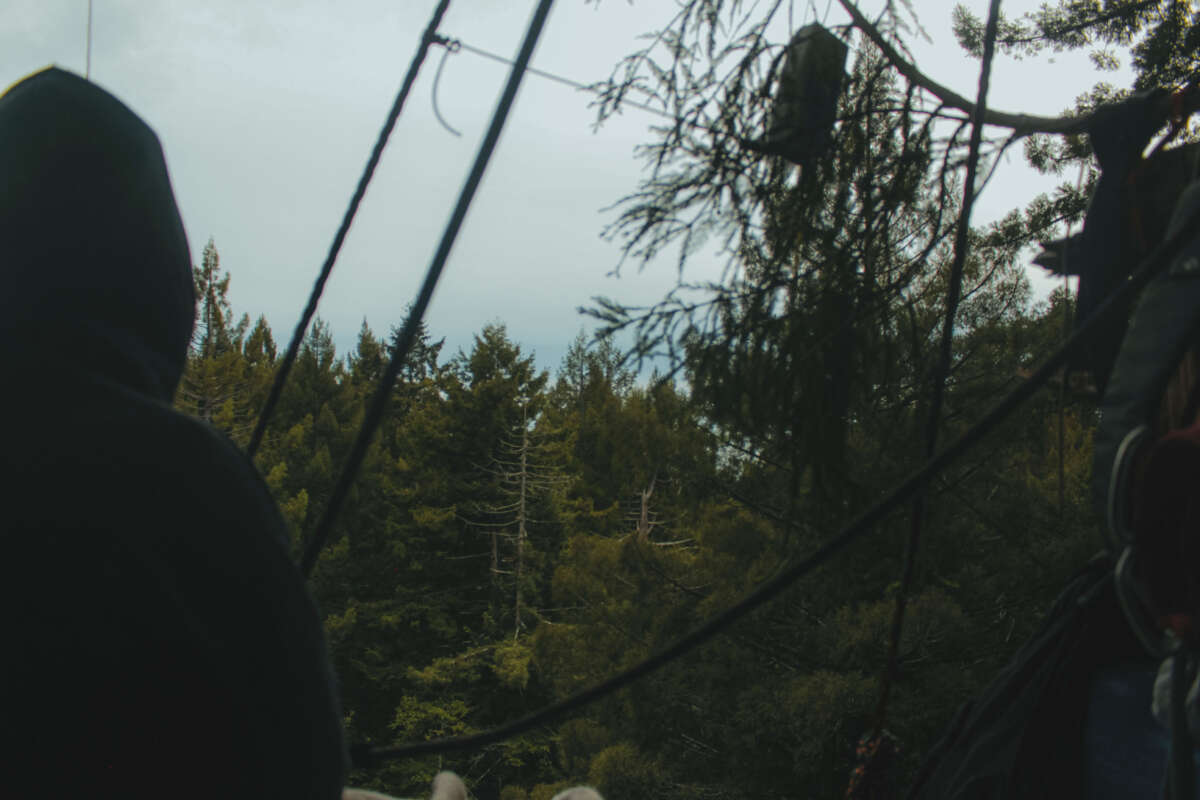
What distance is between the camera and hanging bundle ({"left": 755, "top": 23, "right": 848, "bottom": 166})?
219cm

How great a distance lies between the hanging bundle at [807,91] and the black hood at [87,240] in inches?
64.5

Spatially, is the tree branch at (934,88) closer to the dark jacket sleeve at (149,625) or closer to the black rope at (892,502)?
the black rope at (892,502)

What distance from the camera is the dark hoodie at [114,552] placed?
0.69 meters

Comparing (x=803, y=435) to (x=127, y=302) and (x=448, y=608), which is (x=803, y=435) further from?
(x=448, y=608)

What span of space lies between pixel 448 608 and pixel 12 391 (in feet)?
79.2

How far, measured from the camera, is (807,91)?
7.21 ft

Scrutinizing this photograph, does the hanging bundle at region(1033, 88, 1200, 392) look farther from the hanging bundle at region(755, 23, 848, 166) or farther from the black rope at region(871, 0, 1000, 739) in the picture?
the hanging bundle at region(755, 23, 848, 166)

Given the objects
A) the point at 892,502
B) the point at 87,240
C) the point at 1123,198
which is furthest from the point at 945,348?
the point at 87,240

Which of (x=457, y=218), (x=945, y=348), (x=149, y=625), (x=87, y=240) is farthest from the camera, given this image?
(x=945, y=348)

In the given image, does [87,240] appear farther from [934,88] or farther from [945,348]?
[934,88]

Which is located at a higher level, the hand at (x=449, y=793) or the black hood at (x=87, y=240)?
the black hood at (x=87, y=240)

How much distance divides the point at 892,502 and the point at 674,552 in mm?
12176

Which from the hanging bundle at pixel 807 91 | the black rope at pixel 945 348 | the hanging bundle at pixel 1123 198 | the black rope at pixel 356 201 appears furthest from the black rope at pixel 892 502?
the hanging bundle at pixel 807 91

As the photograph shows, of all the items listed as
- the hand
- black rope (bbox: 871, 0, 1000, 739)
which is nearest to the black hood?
the hand
